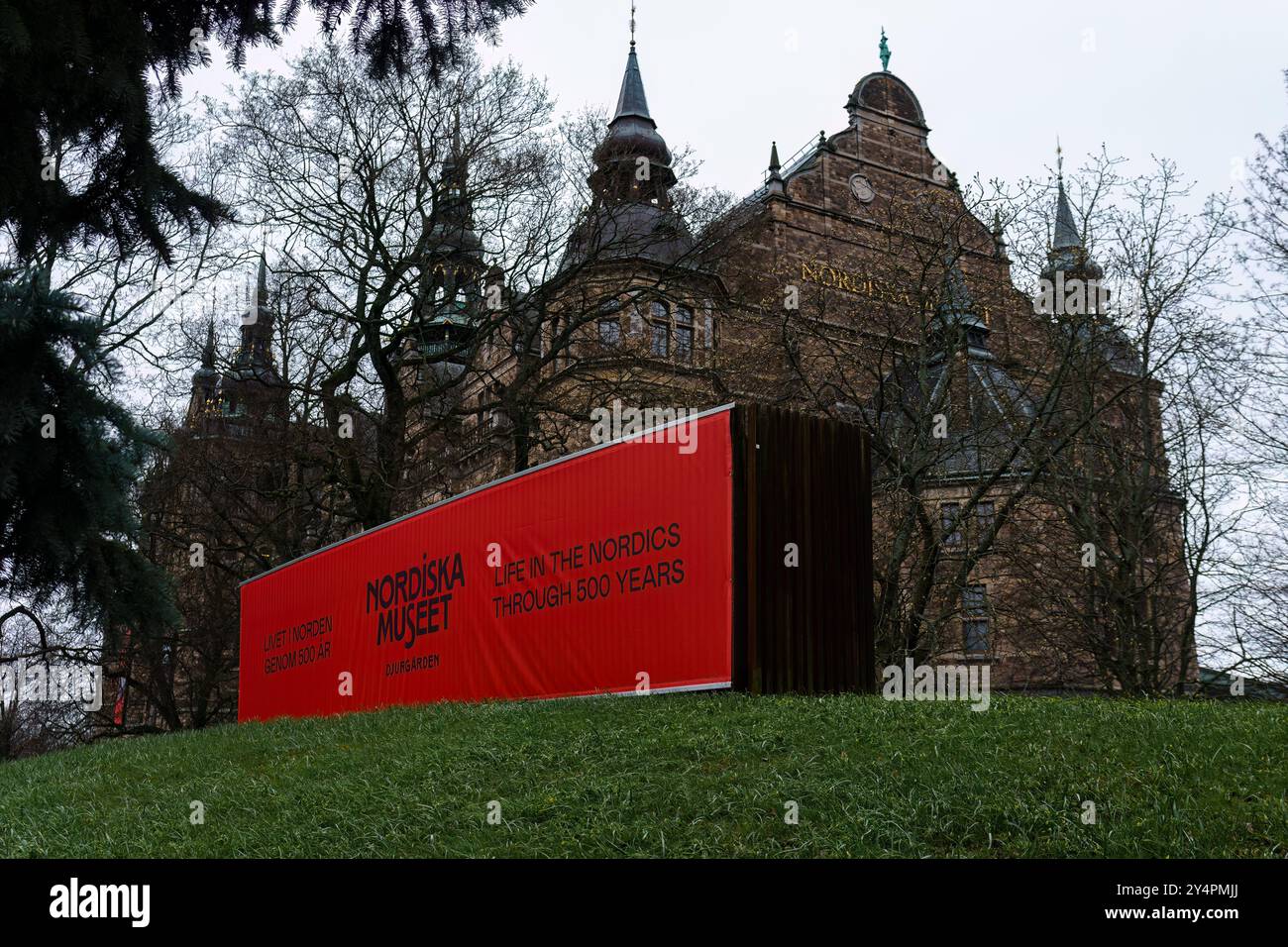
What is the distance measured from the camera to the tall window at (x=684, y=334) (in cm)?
2736

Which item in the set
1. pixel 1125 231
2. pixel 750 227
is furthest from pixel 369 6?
pixel 750 227

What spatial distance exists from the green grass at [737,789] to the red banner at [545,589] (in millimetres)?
1436

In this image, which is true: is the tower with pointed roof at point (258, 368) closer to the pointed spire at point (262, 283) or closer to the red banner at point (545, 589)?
the pointed spire at point (262, 283)

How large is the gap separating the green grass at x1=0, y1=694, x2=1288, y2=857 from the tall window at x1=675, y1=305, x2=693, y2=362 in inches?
601

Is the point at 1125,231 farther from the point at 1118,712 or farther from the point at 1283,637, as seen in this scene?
the point at 1118,712

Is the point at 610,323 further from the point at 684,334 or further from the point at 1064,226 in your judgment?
the point at 1064,226

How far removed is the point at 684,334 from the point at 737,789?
25.6 metres

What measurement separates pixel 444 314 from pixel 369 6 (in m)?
20.1

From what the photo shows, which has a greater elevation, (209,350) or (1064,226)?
(1064,226)

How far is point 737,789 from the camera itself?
855 centimetres

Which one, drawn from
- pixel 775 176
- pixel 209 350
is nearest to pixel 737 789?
pixel 209 350

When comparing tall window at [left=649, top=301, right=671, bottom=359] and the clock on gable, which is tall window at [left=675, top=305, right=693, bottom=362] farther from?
the clock on gable

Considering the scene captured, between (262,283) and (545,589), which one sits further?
(262,283)

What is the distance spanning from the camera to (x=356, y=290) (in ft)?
84.6
